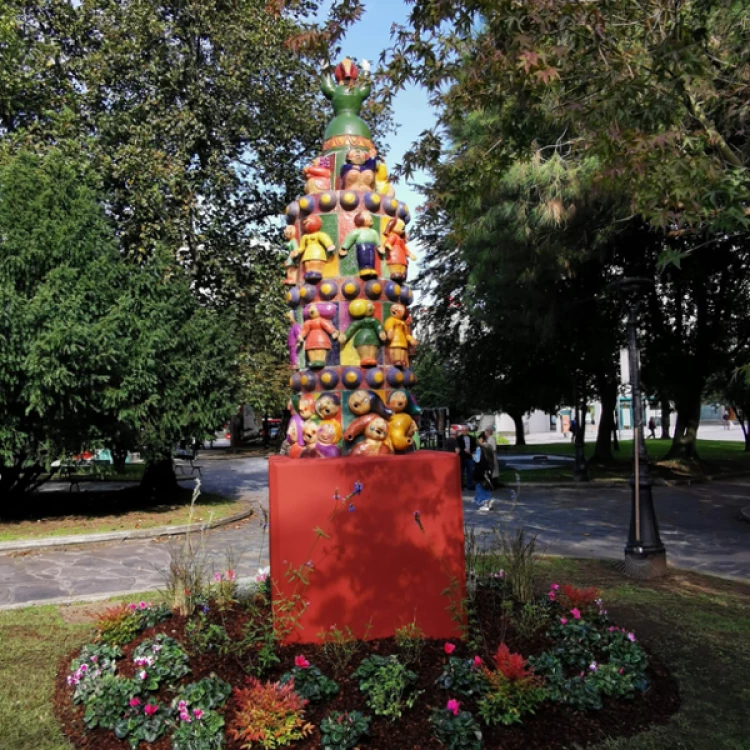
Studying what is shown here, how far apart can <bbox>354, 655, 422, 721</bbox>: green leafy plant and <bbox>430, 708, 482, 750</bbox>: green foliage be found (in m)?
0.23

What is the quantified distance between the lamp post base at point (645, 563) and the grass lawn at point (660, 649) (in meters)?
0.15

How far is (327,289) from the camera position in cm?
540

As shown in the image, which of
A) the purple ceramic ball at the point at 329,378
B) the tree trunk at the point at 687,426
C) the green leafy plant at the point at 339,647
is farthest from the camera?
the tree trunk at the point at 687,426

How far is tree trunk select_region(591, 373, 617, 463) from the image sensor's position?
2347cm

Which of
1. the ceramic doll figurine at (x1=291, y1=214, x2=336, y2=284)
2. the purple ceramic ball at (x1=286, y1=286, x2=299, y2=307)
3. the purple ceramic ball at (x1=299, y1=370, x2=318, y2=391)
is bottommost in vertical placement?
the purple ceramic ball at (x1=299, y1=370, x2=318, y2=391)

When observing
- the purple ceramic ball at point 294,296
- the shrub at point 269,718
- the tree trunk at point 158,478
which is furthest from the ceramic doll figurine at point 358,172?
the tree trunk at point 158,478

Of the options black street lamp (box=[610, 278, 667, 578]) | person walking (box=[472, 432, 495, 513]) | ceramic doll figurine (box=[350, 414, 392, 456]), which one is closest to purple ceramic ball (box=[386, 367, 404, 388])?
ceramic doll figurine (box=[350, 414, 392, 456])

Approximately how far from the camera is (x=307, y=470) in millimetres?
4840

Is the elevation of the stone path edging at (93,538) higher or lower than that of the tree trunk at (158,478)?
lower

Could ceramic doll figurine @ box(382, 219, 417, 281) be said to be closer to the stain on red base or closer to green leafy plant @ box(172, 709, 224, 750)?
the stain on red base

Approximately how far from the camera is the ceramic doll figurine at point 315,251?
214 inches

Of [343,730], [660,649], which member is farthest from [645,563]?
[343,730]

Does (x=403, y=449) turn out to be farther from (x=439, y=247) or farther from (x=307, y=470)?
(x=439, y=247)

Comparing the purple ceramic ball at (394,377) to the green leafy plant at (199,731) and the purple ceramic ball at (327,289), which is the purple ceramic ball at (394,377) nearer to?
the purple ceramic ball at (327,289)
